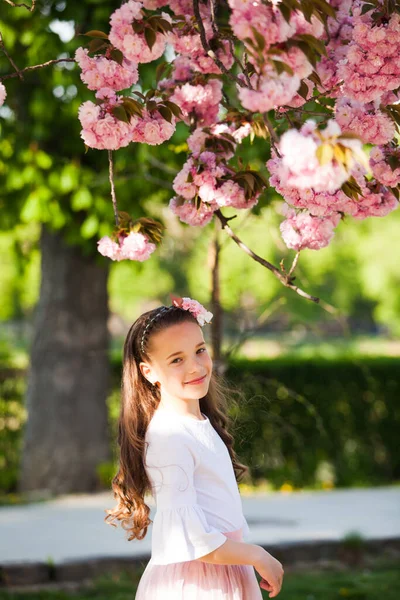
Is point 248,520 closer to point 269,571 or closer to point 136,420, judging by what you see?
point 136,420

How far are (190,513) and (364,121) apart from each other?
1.10 meters

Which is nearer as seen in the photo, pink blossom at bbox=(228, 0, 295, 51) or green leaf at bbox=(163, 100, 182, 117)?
pink blossom at bbox=(228, 0, 295, 51)

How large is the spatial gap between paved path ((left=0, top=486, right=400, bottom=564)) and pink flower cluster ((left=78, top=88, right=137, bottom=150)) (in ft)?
10.2

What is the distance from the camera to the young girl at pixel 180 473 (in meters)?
2.39

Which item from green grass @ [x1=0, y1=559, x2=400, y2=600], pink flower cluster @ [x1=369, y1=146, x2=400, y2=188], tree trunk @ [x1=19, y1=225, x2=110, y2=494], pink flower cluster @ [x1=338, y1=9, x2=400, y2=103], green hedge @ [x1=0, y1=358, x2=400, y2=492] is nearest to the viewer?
pink flower cluster @ [x1=338, y1=9, x2=400, y2=103]

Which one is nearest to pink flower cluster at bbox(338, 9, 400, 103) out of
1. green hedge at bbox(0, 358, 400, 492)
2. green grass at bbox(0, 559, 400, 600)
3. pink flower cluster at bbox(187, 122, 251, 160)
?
pink flower cluster at bbox(187, 122, 251, 160)

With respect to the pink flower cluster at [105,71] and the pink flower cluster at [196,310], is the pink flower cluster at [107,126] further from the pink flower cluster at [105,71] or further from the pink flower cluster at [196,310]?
the pink flower cluster at [196,310]

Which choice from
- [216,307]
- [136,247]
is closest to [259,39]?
[136,247]

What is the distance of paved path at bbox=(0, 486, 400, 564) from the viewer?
17.3ft

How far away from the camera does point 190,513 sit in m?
2.38

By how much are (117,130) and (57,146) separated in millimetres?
4138

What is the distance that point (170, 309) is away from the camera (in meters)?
2.66

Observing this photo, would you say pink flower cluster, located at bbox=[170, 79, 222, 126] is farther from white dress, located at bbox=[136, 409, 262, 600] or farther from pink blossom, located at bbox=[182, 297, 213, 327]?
white dress, located at bbox=[136, 409, 262, 600]

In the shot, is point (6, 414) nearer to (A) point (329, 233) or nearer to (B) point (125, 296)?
(A) point (329, 233)
